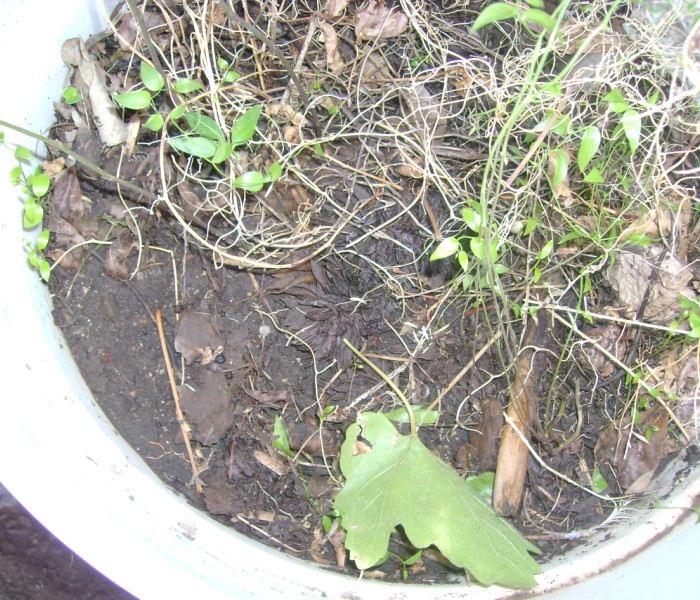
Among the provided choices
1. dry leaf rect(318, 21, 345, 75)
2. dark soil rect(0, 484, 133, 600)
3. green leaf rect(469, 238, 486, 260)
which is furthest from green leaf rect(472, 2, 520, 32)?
dark soil rect(0, 484, 133, 600)

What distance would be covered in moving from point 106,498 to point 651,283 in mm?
911

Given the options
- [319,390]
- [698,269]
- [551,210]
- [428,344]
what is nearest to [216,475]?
[319,390]

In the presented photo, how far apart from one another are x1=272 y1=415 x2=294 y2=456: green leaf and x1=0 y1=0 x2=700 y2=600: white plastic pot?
0.15 m

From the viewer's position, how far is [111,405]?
3.17ft

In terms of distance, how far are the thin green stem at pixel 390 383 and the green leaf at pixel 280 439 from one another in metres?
0.17

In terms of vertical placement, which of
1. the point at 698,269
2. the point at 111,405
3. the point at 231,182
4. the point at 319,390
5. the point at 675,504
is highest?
the point at 231,182

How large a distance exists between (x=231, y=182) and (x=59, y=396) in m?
0.41

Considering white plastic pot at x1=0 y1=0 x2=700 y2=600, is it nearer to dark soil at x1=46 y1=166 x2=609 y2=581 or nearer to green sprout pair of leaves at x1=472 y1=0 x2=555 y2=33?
dark soil at x1=46 y1=166 x2=609 y2=581

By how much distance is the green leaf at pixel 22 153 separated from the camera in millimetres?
870

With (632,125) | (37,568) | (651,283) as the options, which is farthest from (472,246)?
(37,568)

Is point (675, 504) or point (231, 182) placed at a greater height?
point (231, 182)

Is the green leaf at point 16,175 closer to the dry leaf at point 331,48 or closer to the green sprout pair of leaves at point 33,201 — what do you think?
the green sprout pair of leaves at point 33,201

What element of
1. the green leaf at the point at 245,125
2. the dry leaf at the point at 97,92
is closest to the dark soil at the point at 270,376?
the dry leaf at the point at 97,92

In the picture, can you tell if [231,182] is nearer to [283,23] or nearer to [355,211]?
[355,211]
